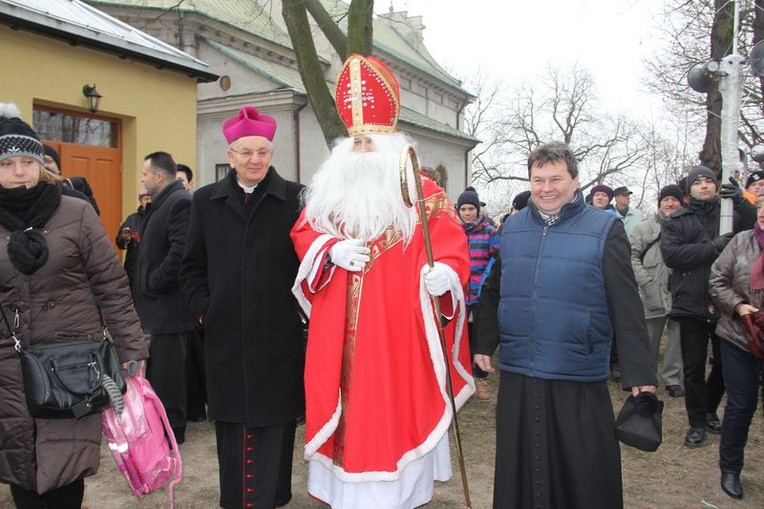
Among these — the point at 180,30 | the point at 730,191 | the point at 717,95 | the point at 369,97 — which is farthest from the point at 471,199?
the point at 180,30

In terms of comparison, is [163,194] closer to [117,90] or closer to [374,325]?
[374,325]

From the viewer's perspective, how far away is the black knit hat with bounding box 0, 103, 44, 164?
2811 millimetres

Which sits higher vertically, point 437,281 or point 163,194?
point 163,194

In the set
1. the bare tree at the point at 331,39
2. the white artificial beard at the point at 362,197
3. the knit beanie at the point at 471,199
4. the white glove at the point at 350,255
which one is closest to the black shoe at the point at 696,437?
the knit beanie at the point at 471,199

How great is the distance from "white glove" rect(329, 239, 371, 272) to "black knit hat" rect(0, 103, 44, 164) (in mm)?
1401

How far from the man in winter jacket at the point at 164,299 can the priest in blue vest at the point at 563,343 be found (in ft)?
8.97

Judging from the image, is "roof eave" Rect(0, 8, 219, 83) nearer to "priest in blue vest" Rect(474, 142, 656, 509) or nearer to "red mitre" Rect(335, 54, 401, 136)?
"red mitre" Rect(335, 54, 401, 136)

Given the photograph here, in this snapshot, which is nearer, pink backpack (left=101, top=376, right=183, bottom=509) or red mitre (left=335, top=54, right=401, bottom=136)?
pink backpack (left=101, top=376, right=183, bottom=509)

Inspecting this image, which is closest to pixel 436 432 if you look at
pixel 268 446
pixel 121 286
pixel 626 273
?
pixel 268 446

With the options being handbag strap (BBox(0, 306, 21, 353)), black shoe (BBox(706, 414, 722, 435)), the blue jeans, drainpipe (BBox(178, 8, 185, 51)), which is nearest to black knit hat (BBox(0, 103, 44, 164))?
handbag strap (BBox(0, 306, 21, 353))

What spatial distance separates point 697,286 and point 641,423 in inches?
103

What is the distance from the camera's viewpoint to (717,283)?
416cm

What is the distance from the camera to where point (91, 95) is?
9000 millimetres

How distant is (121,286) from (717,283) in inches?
140
